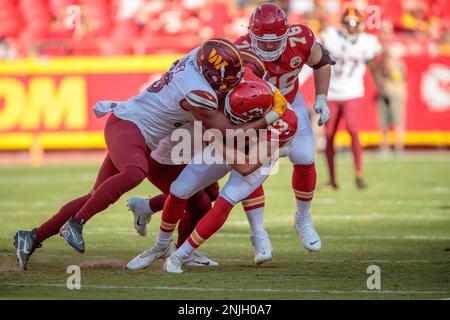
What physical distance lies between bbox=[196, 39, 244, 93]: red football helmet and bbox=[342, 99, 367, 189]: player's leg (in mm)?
5588

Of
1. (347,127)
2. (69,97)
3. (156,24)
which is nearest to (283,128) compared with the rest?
(347,127)

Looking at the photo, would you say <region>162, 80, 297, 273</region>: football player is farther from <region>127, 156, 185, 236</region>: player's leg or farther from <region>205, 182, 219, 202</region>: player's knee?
<region>205, 182, 219, 202</region>: player's knee

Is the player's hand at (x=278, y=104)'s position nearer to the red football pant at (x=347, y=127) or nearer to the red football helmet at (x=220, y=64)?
the red football helmet at (x=220, y=64)

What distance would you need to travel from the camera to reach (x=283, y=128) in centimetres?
623

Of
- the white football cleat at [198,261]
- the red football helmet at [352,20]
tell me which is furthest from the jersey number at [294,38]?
the red football helmet at [352,20]

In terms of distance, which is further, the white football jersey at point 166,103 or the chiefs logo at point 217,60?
the white football jersey at point 166,103

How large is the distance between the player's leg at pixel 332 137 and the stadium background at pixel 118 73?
3.93m

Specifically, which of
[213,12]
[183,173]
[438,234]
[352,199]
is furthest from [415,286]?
[213,12]

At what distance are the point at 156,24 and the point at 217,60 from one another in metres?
12.6

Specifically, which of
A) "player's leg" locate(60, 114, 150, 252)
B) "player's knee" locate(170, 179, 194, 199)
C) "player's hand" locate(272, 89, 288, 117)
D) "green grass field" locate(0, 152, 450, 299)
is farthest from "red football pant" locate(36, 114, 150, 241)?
"player's hand" locate(272, 89, 288, 117)

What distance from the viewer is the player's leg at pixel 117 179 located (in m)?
6.06

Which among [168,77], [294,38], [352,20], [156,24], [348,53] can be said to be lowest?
[168,77]

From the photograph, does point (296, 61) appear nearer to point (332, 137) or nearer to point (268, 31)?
point (268, 31)

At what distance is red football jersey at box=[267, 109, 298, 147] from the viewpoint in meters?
6.20
